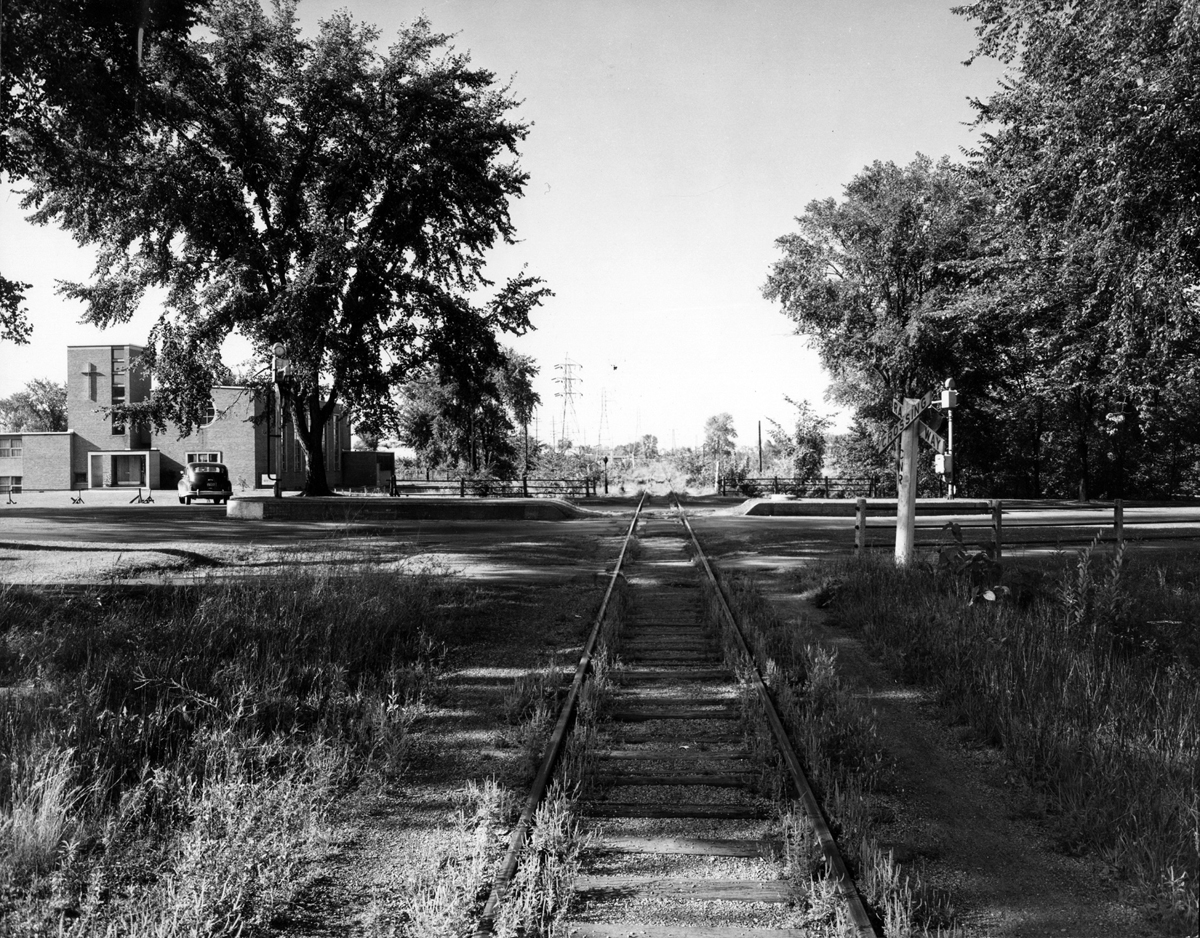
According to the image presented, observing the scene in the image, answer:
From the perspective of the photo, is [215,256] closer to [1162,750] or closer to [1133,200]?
[1133,200]

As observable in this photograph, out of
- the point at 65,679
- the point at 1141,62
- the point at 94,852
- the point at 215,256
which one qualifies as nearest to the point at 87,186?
the point at 215,256

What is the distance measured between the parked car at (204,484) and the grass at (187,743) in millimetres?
32691

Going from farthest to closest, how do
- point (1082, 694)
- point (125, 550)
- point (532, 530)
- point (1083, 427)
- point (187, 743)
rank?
point (1083, 427), point (532, 530), point (125, 550), point (1082, 694), point (187, 743)

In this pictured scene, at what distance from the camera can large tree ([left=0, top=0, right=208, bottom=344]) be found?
13.7 m

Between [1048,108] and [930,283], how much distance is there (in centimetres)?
2535

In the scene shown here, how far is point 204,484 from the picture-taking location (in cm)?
3925

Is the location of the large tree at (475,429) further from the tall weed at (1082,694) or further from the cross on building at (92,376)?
the tall weed at (1082,694)

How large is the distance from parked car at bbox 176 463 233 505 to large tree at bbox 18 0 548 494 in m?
11.1

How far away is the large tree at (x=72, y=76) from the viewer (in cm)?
1370

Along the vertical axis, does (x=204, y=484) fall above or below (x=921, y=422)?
below

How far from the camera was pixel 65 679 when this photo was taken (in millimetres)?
6043

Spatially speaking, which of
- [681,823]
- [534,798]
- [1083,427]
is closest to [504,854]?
[534,798]

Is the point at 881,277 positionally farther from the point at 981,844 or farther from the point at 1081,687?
the point at 981,844

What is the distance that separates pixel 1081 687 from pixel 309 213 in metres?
27.9
